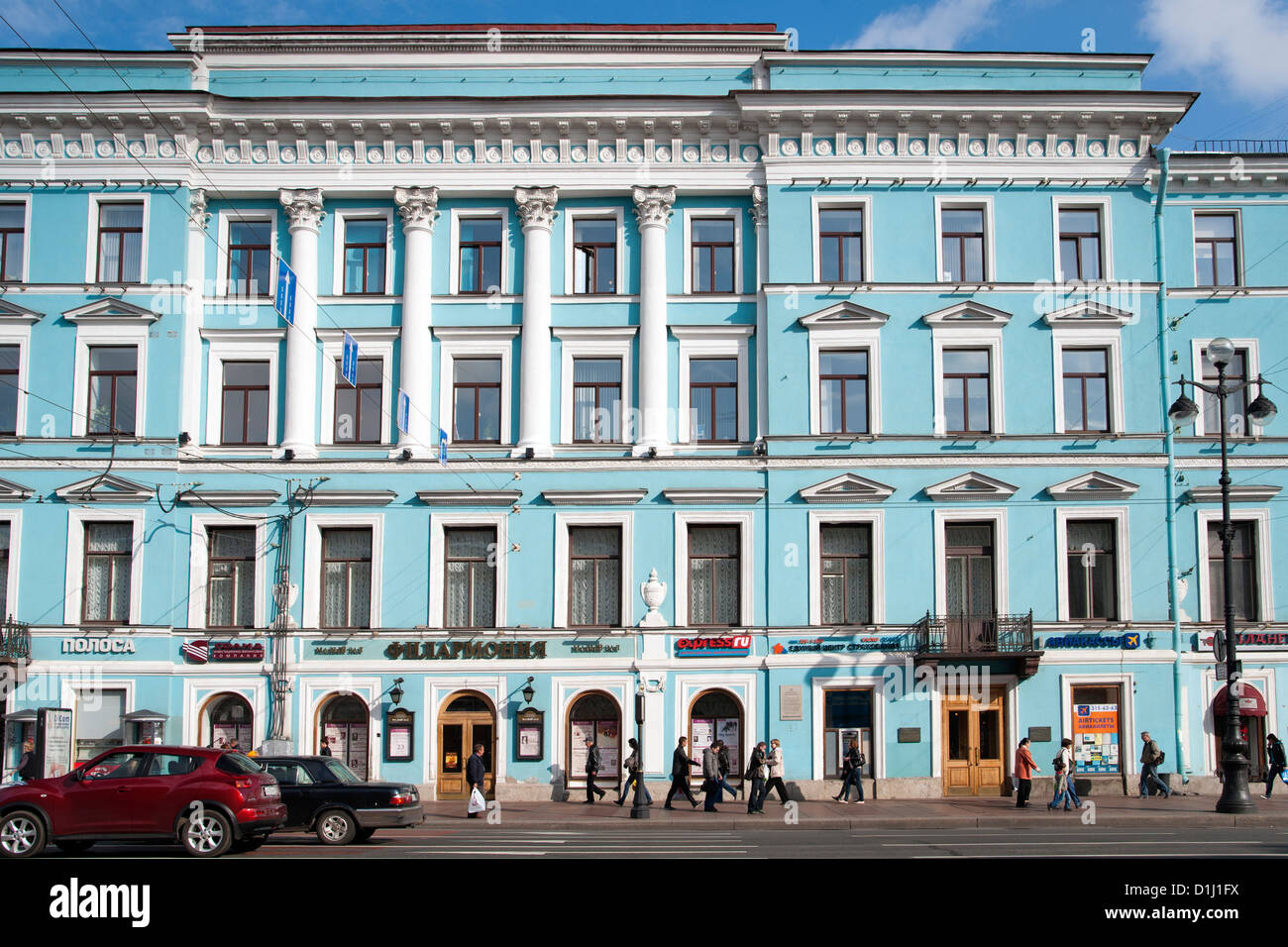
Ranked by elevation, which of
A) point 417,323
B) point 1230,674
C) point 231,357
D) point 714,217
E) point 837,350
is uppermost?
point 714,217

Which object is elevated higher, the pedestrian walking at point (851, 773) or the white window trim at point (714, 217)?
the white window trim at point (714, 217)

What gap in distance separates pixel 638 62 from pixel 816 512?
1358 cm

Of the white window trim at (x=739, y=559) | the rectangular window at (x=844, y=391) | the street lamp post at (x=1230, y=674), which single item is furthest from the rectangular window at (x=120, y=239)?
the street lamp post at (x=1230, y=674)

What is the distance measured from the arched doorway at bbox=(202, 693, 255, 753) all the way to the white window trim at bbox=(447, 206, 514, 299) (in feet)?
40.7

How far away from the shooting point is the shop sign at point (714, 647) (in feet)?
101

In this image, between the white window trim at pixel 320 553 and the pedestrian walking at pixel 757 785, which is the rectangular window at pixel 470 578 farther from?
the pedestrian walking at pixel 757 785

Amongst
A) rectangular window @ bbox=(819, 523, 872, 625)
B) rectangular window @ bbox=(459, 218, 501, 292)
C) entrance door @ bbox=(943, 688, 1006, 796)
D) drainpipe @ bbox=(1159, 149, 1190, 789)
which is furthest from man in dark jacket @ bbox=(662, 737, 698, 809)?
rectangular window @ bbox=(459, 218, 501, 292)

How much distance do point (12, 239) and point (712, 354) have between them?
1953 centimetres

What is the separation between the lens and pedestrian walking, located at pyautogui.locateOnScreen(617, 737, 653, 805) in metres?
26.4

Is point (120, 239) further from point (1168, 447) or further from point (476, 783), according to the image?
point (1168, 447)

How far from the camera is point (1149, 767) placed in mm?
29203

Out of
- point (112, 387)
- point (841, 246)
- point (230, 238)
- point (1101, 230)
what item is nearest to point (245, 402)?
point (112, 387)

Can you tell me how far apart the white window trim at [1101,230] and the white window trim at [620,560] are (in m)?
13.6
